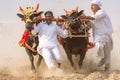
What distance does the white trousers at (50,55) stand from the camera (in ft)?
45.5

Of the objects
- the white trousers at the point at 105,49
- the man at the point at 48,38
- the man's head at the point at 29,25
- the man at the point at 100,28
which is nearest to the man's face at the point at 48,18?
the man at the point at 48,38

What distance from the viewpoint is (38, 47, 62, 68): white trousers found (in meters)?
13.9

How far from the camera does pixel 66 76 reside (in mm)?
13836

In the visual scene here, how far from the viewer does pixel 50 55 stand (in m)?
14.0

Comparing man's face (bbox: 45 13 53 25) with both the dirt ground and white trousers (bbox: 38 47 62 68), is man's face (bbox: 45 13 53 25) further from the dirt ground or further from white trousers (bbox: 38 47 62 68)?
the dirt ground

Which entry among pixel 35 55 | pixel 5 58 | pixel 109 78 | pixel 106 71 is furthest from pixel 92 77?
pixel 5 58

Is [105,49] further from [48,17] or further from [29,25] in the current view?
[29,25]

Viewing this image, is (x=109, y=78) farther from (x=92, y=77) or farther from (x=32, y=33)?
(x=32, y=33)

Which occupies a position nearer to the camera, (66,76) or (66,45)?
(66,76)

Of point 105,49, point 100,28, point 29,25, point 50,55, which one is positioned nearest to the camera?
point 29,25

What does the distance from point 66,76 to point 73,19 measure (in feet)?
5.12

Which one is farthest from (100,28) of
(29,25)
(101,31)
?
(29,25)

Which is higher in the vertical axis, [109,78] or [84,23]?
[84,23]

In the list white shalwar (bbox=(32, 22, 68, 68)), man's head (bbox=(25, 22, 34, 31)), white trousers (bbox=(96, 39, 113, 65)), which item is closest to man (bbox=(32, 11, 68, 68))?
white shalwar (bbox=(32, 22, 68, 68))
